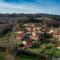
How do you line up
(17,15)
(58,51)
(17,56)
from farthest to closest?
(17,15)
(58,51)
(17,56)

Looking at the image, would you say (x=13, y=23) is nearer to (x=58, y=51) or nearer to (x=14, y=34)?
(x=14, y=34)

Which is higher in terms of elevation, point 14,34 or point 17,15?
point 17,15

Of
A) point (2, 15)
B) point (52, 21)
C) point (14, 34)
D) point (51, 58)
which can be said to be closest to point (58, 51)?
point (51, 58)

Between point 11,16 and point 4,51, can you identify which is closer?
point 4,51

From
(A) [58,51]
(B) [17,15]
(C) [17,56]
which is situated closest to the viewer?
(C) [17,56]

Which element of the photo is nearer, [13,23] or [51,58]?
[51,58]

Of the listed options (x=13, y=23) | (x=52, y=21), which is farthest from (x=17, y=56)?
(x=52, y=21)

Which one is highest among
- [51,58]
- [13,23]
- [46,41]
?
[13,23]

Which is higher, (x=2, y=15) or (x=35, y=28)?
(x=2, y=15)

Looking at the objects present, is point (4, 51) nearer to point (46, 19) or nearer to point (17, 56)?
point (17, 56)
